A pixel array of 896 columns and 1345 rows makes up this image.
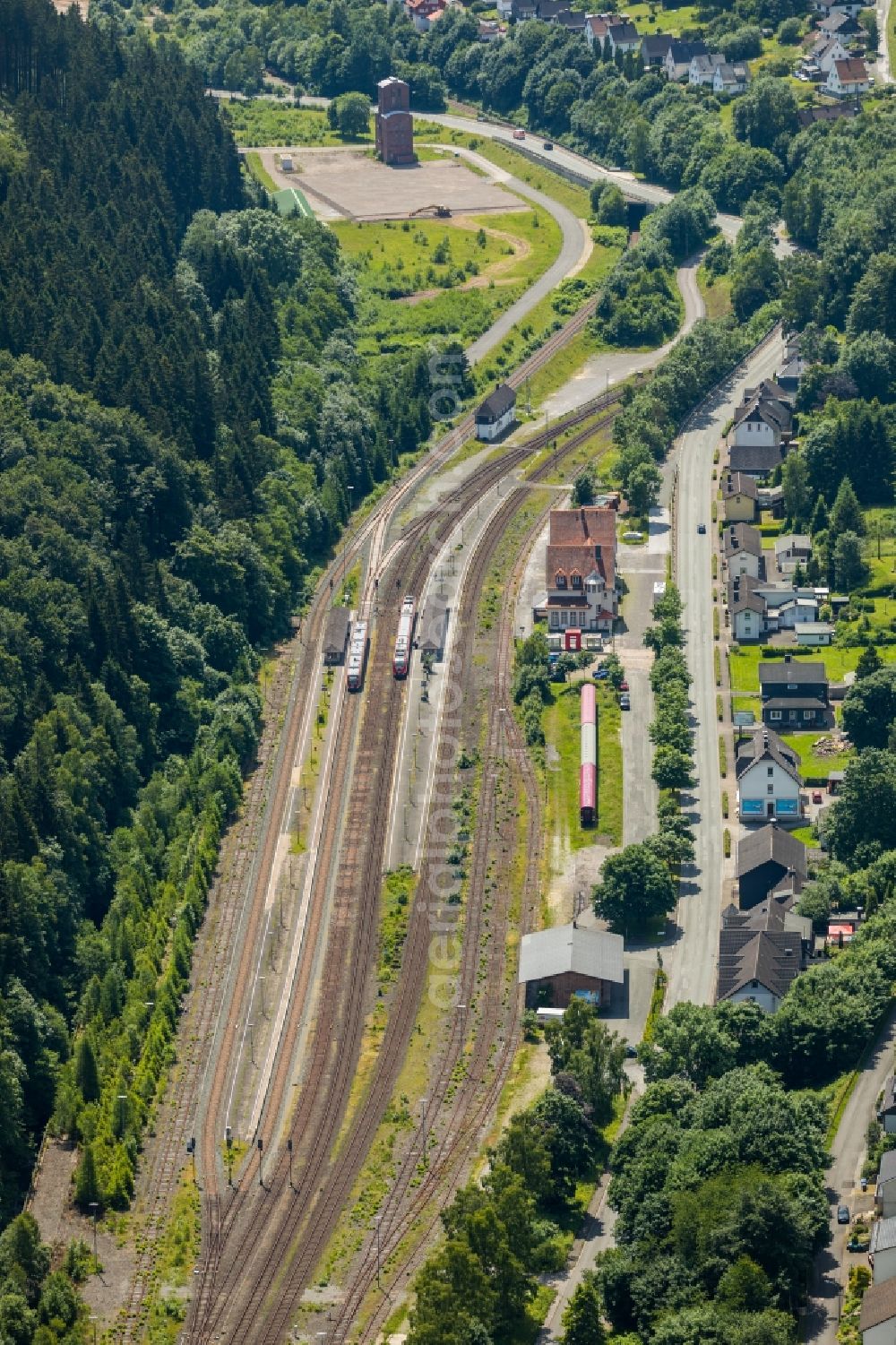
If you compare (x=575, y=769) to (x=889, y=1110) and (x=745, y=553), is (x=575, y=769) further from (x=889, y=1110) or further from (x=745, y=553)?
(x=889, y=1110)

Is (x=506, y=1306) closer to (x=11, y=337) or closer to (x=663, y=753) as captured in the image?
(x=663, y=753)

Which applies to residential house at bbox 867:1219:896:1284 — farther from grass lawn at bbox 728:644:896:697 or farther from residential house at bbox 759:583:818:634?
residential house at bbox 759:583:818:634

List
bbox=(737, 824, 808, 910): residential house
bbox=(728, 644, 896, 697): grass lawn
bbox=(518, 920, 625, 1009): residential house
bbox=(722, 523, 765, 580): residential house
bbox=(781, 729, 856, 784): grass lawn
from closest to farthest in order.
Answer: bbox=(518, 920, 625, 1009): residential house, bbox=(737, 824, 808, 910): residential house, bbox=(781, 729, 856, 784): grass lawn, bbox=(728, 644, 896, 697): grass lawn, bbox=(722, 523, 765, 580): residential house

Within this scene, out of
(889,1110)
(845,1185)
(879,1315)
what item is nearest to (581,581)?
(889,1110)

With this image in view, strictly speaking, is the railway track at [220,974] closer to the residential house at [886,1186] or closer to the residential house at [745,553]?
the residential house at [745,553]

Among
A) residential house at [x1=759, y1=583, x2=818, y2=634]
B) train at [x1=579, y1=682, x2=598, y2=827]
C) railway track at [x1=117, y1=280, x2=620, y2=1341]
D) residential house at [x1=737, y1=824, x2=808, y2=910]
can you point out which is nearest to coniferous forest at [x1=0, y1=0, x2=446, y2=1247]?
railway track at [x1=117, y1=280, x2=620, y2=1341]

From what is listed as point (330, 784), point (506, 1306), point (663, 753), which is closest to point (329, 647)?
point (330, 784)

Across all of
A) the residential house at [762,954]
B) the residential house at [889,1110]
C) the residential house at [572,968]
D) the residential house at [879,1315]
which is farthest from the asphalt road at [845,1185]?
the residential house at [572,968]
